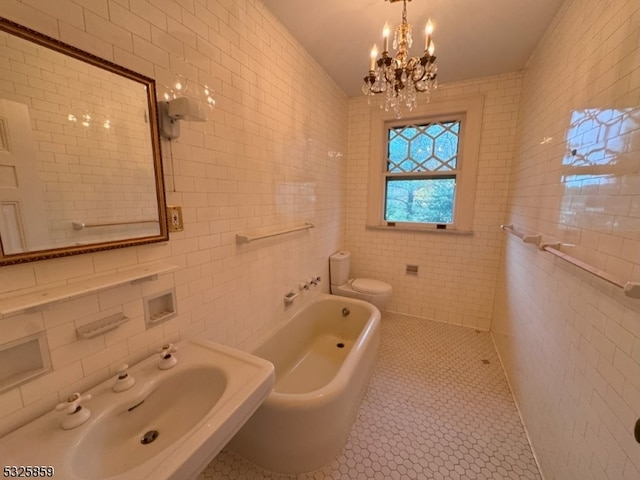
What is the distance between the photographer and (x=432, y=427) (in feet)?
5.36

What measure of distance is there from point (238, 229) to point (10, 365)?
1.00 m

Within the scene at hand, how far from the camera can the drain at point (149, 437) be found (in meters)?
0.95

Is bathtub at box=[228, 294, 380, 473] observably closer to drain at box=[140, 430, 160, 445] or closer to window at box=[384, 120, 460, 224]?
drain at box=[140, 430, 160, 445]

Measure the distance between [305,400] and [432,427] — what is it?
100cm

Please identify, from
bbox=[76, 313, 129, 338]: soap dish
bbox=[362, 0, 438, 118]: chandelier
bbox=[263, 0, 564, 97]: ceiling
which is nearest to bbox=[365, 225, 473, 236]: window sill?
bbox=[263, 0, 564, 97]: ceiling

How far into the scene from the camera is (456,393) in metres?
1.91

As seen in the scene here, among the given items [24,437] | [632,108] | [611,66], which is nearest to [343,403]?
[24,437]

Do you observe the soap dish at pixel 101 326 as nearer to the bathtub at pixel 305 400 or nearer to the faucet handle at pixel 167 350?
the faucet handle at pixel 167 350

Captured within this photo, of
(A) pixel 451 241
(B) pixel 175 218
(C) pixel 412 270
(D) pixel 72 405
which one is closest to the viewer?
(D) pixel 72 405

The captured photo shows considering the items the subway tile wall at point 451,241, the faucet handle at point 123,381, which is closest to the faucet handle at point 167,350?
the faucet handle at point 123,381

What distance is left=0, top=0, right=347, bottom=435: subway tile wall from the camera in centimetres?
82

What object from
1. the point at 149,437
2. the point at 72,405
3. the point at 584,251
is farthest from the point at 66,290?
the point at 584,251

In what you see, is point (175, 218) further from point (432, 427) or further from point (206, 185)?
point (432, 427)

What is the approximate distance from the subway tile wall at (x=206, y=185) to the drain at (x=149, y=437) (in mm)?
278
